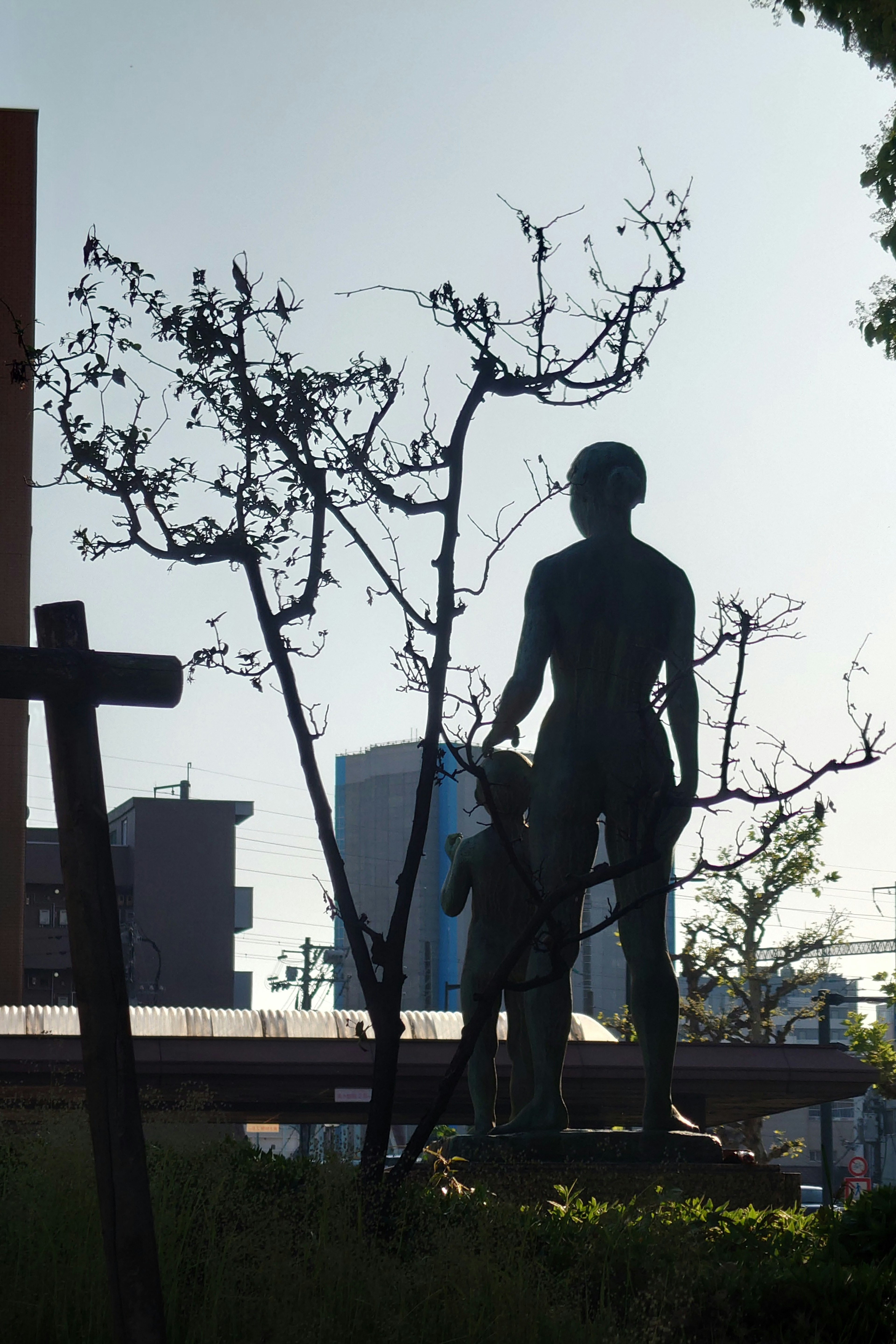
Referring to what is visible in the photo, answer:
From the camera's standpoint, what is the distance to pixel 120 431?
7.61 meters

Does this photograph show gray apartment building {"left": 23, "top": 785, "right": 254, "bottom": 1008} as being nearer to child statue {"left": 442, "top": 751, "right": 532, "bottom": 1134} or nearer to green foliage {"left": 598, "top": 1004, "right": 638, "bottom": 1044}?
green foliage {"left": 598, "top": 1004, "right": 638, "bottom": 1044}

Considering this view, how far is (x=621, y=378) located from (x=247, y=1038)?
14.5 meters

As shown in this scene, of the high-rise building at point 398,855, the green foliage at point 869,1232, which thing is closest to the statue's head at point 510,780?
the green foliage at point 869,1232

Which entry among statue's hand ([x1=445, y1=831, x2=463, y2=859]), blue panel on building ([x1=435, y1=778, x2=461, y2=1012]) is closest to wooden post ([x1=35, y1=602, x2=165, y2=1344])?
statue's hand ([x1=445, y1=831, x2=463, y2=859])

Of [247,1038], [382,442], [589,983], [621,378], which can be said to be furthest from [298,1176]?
[589,983]

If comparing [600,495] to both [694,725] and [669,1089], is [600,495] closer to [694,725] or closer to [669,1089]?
[694,725]

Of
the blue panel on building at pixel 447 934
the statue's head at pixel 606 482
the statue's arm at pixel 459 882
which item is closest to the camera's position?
the statue's head at pixel 606 482

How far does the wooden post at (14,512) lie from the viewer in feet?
102

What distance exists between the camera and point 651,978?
745 centimetres

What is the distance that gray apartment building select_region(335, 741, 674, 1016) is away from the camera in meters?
96.4

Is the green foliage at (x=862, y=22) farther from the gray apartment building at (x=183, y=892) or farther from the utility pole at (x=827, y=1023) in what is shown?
the gray apartment building at (x=183, y=892)

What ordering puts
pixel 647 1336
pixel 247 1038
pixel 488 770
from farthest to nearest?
pixel 247 1038, pixel 488 770, pixel 647 1336

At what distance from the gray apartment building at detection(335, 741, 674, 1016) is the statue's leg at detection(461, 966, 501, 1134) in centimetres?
8010

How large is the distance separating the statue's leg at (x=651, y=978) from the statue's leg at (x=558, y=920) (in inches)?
6.6
